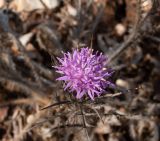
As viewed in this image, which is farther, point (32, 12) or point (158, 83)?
point (32, 12)

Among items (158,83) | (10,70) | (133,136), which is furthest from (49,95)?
(158,83)

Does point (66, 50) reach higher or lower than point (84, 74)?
higher

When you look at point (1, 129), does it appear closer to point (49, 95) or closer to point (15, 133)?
point (15, 133)

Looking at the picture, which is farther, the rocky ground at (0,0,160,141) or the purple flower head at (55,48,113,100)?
the rocky ground at (0,0,160,141)

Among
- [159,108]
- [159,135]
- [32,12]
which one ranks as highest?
[32,12]

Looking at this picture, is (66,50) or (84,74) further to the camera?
(66,50)

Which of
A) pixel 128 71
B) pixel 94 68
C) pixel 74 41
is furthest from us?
pixel 128 71

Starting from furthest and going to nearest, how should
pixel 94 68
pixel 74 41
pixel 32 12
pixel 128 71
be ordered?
pixel 32 12 < pixel 128 71 < pixel 74 41 < pixel 94 68

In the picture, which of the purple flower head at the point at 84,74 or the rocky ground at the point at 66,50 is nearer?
the purple flower head at the point at 84,74
